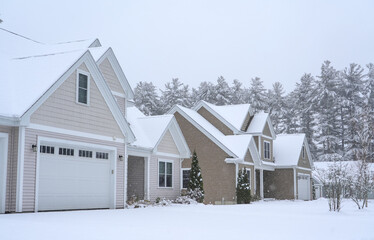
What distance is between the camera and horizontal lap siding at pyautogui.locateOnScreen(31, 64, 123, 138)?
1694cm

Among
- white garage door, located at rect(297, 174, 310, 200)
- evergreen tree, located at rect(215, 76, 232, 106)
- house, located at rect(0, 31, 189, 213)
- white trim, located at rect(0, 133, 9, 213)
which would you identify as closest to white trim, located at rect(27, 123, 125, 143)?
house, located at rect(0, 31, 189, 213)

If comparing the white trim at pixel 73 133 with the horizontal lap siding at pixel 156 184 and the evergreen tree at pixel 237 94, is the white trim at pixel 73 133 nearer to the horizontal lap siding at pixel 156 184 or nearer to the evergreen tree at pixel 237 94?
the horizontal lap siding at pixel 156 184

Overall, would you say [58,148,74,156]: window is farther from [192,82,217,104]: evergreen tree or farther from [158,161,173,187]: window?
[192,82,217,104]: evergreen tree

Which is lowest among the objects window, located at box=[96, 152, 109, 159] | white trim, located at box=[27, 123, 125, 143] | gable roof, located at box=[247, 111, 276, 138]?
window, located at box=[96, 152, 109, 159]

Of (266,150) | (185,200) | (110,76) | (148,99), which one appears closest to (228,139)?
(266,150)

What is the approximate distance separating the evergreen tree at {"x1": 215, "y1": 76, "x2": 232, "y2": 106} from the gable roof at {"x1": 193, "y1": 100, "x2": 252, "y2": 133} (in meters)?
30.7

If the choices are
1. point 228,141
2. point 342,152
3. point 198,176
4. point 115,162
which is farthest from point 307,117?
point 115,162

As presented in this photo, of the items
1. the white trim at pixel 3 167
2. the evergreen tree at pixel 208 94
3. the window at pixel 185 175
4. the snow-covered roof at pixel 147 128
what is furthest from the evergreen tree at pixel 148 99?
the white trim at pixel 3 167

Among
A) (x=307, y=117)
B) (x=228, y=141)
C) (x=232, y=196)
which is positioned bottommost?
(x=232, y=196)

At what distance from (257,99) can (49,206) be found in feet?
183

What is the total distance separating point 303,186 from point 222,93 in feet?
96.7

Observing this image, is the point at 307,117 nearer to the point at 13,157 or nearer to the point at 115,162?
the point at 115,162

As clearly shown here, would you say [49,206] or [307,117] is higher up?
[307,117]

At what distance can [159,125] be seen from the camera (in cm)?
2698
